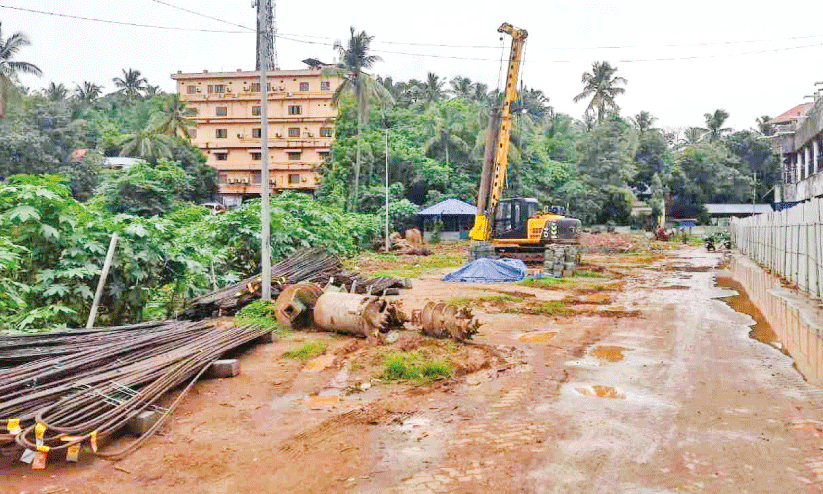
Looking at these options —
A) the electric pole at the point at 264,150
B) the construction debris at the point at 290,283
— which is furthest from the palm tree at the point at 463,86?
the electric pole at the point at 264,150

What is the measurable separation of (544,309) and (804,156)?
107 feet

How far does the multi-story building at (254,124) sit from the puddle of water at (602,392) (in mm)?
51867

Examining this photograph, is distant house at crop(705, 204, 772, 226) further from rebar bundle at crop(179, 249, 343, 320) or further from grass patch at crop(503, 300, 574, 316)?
rebar bundle at crop(179, 249, 343, 320)

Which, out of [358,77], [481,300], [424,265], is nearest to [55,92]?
[358,77]

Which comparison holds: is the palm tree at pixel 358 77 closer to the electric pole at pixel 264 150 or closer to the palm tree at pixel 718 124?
the electric pole at pixel 264 150

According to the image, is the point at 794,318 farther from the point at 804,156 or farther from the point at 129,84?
the point at 129,84

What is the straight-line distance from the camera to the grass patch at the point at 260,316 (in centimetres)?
1123


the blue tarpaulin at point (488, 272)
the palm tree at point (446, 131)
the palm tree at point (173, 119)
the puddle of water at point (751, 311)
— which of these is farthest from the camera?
the palm tree at point (173, 119)

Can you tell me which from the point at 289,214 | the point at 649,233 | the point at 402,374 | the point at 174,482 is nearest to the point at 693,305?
the point at 402,374

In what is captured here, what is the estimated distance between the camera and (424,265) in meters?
28.0

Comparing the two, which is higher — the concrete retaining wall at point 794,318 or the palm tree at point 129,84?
the palm tree at point 129,84

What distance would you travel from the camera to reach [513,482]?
4.73m

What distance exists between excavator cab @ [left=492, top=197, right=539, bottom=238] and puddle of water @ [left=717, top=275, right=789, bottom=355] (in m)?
7.43

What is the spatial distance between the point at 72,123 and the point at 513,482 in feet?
154
